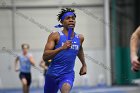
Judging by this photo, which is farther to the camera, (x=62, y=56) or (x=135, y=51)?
(x=62, y=56)

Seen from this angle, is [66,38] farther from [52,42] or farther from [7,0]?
[7,0]

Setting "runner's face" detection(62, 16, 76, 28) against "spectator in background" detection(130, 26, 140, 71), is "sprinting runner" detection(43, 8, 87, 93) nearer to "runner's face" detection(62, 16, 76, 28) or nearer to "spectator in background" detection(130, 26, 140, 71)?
"runner's face" detection(62, 16, 76, 28)

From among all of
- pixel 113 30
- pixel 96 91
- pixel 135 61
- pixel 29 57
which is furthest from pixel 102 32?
pixel 135 61

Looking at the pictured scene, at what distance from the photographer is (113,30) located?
20109 mm

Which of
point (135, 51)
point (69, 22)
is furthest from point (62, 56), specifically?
point (135, 51)

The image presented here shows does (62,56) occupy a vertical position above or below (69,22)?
below

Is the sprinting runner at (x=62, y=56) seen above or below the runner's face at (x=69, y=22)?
below

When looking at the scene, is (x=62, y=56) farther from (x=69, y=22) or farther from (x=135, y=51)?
(x=135, y=51)

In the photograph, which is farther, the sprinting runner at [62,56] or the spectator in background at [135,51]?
the sprinting runner at [62,56]

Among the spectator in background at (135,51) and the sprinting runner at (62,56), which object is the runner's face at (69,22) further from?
the spectator in background at (135,51)

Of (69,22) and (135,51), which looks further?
(69,22)

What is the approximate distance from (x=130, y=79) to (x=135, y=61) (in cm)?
1521

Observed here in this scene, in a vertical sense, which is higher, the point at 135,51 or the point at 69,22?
the point at 69,22

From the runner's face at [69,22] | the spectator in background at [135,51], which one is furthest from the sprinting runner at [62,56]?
the spectator in background at [135,51]
